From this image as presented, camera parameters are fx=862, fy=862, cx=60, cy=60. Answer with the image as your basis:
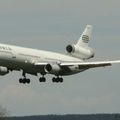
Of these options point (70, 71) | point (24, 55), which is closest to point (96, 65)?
point (70, 71)

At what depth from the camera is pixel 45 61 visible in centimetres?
12244

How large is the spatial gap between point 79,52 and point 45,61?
357 inches

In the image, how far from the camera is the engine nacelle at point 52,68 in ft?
394

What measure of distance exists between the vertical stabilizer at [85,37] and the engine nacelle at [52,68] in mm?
15756

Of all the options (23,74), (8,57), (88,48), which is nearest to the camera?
(8,57)

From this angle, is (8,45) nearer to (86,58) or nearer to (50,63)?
(50,63)

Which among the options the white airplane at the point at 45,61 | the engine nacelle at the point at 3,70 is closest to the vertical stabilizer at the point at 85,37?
the white airplane at the point at 45,61

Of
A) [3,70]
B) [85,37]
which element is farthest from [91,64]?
[85,37]

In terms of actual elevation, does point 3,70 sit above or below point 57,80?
above

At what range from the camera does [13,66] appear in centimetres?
11775

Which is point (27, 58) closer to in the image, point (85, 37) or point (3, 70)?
point (3, 70)

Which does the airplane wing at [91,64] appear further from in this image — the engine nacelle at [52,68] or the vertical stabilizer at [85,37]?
the vertical stabilizer at [85,37]

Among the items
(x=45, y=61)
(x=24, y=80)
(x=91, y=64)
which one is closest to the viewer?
(x=45, y=61)

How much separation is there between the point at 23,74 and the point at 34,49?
4.14m
